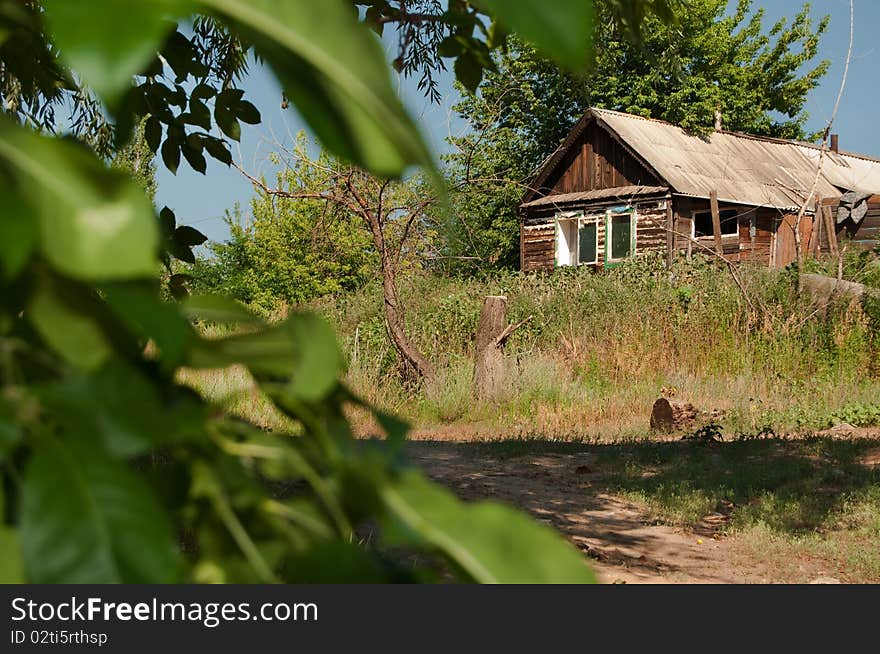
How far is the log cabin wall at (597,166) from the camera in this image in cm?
2106

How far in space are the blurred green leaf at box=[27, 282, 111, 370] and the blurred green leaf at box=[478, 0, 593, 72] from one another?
21 centimetres

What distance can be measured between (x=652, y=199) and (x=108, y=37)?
21.0 meters

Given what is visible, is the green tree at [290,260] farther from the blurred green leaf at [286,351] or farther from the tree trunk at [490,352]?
the blurred green leaf at [286,351]

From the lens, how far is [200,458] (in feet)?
1.20

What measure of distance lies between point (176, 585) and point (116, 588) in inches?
1.2

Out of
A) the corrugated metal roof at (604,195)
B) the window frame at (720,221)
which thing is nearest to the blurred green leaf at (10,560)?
the corrugated metal roof at (604,195)

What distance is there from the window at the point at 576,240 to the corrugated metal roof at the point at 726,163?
2303mm

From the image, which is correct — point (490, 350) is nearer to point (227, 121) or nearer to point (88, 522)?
point (227, 121)

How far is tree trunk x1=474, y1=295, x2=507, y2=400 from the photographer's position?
32.9 ft

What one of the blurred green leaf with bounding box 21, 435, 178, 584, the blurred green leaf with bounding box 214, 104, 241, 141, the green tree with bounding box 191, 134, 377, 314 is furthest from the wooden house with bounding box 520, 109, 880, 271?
the blurred green leaf with bounding box 21, 435, 178, 584

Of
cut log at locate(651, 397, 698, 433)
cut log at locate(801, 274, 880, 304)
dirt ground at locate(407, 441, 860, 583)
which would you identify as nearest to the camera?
dirt ground at locate(407, 441, 860, 583)

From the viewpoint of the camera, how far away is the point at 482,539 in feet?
1.05

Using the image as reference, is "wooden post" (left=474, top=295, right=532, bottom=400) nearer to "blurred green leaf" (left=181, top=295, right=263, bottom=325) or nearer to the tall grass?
the tall grass

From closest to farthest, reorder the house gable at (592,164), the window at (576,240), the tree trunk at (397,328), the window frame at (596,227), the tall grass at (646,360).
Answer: the tall grass at (646,360)
the tree trunk at (397,328)
the house gable at (592,164)
the window frame at (596,227)
the window at (576,240)
